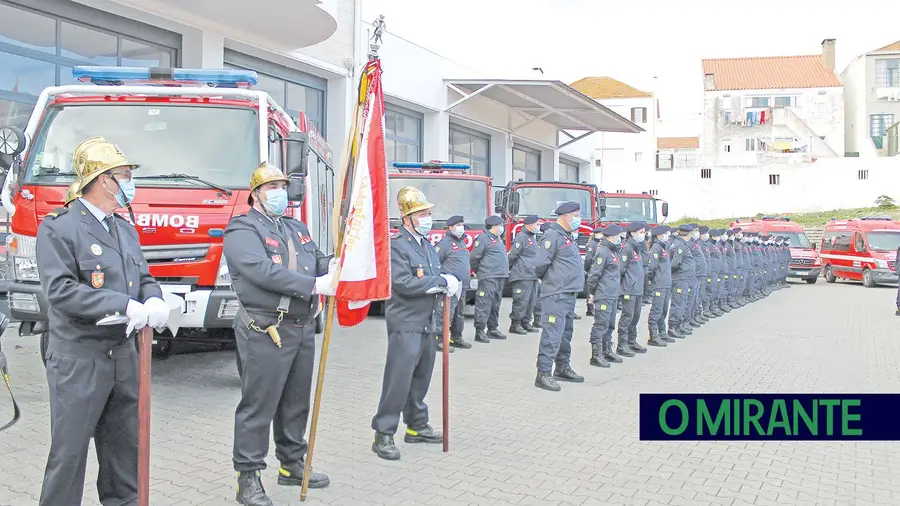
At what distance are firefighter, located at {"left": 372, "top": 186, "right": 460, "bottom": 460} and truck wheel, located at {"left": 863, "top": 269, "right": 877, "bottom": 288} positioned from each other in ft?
77.0

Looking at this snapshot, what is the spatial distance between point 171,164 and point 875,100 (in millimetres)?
62063

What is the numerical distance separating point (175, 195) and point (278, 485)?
3.10 metres

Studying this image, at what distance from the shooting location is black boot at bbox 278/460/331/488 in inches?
189

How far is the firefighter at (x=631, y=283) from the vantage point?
10086 mm

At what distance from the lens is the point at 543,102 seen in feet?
82.8

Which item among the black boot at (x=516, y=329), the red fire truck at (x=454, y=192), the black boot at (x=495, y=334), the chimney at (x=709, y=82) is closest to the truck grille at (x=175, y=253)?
the black boot at (x=495, y=334)

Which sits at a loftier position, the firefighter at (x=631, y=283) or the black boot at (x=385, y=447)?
the firefighter at (x=631, y=283)

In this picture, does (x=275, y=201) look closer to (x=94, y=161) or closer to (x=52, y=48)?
(x=94, y=161)

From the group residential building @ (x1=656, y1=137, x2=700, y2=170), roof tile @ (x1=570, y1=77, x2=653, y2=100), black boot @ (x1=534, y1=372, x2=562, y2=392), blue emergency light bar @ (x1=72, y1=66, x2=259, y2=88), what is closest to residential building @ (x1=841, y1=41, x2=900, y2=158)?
residential building @ (x1=656, y1=137, x2=700, y2=170)

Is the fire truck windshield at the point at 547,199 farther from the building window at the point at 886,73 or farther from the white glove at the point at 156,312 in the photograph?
the building window at the point at 886,73

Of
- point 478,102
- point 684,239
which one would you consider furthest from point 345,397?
point 478,102

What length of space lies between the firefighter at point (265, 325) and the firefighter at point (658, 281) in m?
7.83

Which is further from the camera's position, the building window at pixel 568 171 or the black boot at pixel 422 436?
the building window at pixel 568 171

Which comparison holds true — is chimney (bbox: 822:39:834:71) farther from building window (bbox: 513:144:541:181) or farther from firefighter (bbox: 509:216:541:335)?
firefighter (bbox: 509:216:541:335)
